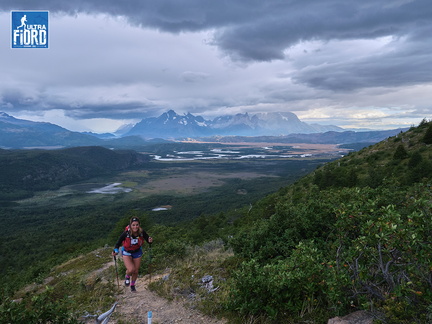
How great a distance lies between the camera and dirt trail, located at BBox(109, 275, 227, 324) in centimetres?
816

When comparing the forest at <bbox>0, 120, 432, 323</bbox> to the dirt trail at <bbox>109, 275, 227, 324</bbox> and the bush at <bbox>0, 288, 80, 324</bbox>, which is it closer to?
the bush at <bbox>0, 288, 80, 324</bbox>

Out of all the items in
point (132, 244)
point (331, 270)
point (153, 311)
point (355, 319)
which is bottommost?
point (153, 311)

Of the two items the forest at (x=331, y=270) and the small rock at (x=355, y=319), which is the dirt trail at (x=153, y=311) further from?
the small rock at (x=355, y=319)

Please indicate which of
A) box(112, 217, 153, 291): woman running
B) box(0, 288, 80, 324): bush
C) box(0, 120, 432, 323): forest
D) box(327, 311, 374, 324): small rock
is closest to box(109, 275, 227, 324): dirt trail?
box(0, 120, 432, 323): forest

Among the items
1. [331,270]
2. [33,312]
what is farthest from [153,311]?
[331,270]

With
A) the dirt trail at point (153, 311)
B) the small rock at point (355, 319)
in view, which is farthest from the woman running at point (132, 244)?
the small rock at point (355, 319)

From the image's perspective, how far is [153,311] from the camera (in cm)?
880

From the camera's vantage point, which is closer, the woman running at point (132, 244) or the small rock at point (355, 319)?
the small rock at point (355, 319)

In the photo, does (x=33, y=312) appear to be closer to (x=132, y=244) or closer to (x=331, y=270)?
(x=132, y=244)

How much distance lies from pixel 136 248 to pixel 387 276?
890 cm

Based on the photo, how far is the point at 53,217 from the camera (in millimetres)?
121188

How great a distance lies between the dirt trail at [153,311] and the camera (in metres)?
8.16

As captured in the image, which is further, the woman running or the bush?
the woman running

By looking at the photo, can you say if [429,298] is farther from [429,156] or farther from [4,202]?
[4,202]
